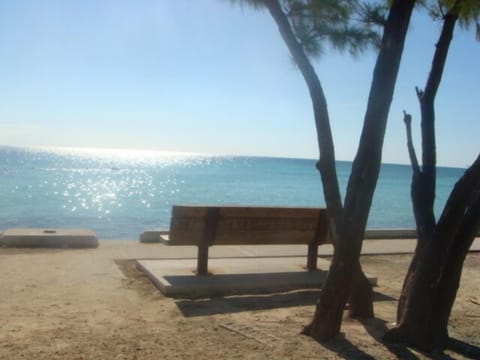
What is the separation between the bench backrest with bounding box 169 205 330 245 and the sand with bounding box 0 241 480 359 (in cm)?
73

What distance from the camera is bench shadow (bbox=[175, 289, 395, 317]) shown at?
5193 millimetres

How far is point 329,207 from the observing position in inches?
183

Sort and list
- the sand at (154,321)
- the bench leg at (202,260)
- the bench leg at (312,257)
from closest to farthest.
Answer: the sand at (154,321)
the bench leg at (202,260)
the bench leg at (312,257)

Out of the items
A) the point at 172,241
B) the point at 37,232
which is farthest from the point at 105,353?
the point at 37,232

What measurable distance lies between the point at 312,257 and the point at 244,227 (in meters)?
1.02

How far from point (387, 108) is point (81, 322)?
2913mm

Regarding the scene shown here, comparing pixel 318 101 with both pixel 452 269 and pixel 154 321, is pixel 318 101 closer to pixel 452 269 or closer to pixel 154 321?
pixel 452 269

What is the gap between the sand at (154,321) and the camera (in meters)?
4.04

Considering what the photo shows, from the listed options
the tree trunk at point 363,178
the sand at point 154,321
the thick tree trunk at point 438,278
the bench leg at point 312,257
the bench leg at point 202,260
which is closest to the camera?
the sand at point 154,321

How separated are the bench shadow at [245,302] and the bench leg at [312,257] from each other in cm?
76

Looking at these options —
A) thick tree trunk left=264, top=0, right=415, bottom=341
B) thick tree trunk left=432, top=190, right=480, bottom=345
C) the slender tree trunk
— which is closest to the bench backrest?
thick tree trunk left=264, top=0, right=415, bottom=341

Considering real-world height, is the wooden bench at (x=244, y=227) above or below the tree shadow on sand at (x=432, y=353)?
above

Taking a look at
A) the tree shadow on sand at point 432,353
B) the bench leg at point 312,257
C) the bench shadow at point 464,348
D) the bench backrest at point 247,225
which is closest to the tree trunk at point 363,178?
the tree shadow on sand at point 432,353

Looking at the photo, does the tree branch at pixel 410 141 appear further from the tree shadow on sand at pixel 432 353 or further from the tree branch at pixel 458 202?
the tree shadow on sand at pixel 432 353
